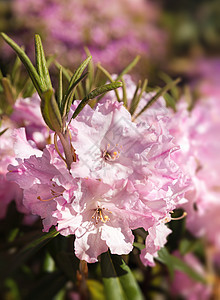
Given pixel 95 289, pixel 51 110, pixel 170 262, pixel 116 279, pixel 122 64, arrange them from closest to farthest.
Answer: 1. pixel 51 110
2. pixel 116 279
3. pixel 170 262
4. pixel 95 289
5. pixel 122 64

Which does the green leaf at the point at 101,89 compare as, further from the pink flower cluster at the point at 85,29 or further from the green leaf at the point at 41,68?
the pink flower cluster at the point at 85,29

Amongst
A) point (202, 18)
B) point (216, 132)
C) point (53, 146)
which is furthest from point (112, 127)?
point (202, 18)

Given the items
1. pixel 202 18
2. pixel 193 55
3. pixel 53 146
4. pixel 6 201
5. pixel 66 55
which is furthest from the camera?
pixel 202 18

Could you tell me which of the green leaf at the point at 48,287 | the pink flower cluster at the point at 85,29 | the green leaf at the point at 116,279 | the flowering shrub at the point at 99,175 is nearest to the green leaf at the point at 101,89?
the flowering shrub at the point at 99,175

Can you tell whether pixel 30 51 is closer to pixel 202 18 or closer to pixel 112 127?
pixel 112 127

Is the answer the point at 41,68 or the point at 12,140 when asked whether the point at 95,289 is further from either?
the point at 41,68

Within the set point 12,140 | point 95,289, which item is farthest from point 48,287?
point 12,140

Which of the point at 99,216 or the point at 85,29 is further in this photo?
the point at 85,29
